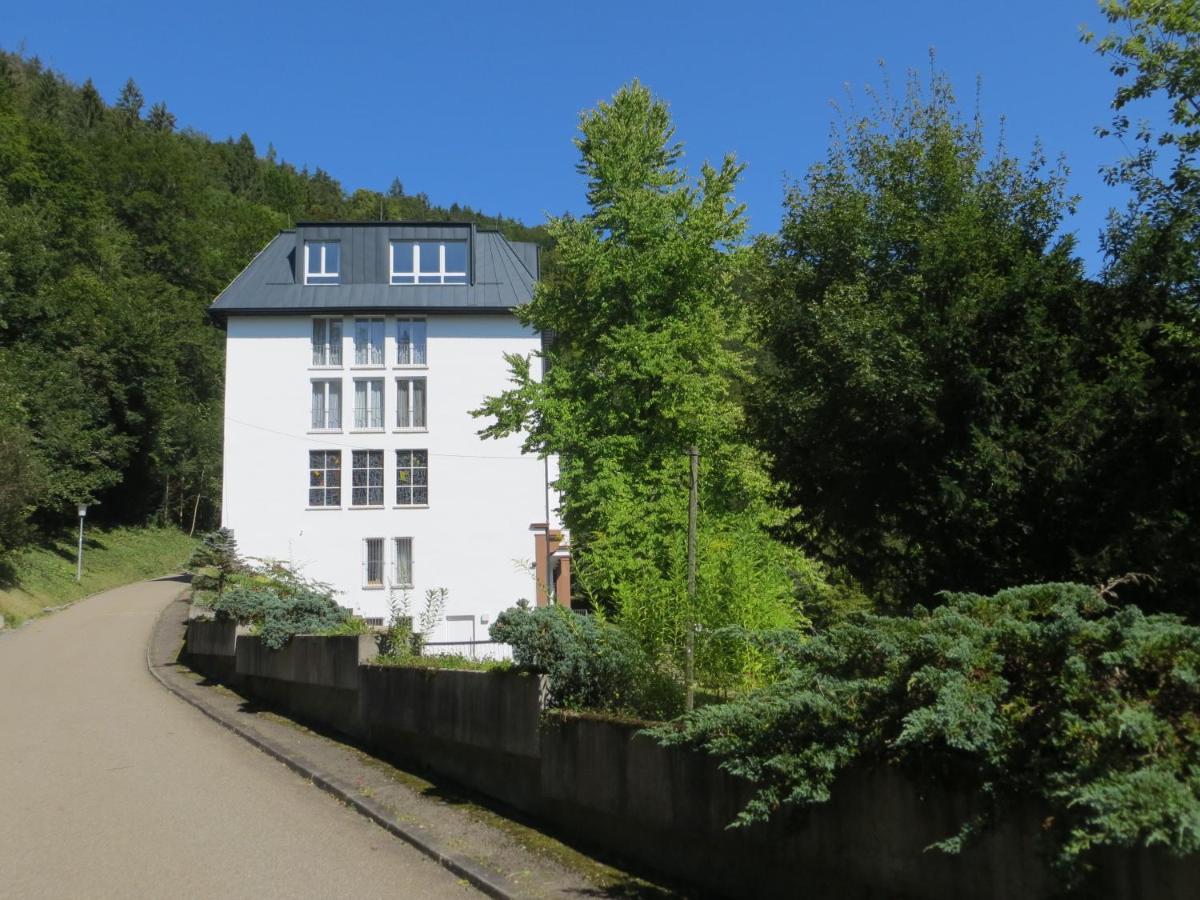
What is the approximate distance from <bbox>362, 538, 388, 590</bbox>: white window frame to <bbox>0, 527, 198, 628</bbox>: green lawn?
724 cm

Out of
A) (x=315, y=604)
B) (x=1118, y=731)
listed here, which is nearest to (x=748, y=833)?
(x=1118, y=731)

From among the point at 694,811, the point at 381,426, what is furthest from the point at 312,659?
the point at 381,426

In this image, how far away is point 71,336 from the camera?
5706 centimetres

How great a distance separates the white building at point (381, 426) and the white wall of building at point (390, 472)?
0.19 feet

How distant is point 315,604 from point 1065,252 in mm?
11620

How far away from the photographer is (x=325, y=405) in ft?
146

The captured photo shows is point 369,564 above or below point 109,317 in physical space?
below

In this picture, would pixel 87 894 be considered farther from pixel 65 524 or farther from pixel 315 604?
pixel 65 524

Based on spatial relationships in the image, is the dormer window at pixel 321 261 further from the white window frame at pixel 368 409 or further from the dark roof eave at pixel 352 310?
the white window frame at pixel 368 409

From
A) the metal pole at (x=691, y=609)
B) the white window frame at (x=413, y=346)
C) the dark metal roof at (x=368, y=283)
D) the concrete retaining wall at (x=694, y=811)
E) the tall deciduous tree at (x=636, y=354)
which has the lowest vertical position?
the concrete retaining wall at (x=694, y=811)

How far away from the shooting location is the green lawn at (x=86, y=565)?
41.3m

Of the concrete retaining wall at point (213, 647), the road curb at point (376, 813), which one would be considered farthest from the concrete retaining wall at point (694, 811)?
the concrete retaining wall at point (213, 647)

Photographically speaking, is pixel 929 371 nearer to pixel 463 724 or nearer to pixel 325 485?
pixel 463 724

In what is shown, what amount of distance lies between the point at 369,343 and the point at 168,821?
1472 inches
